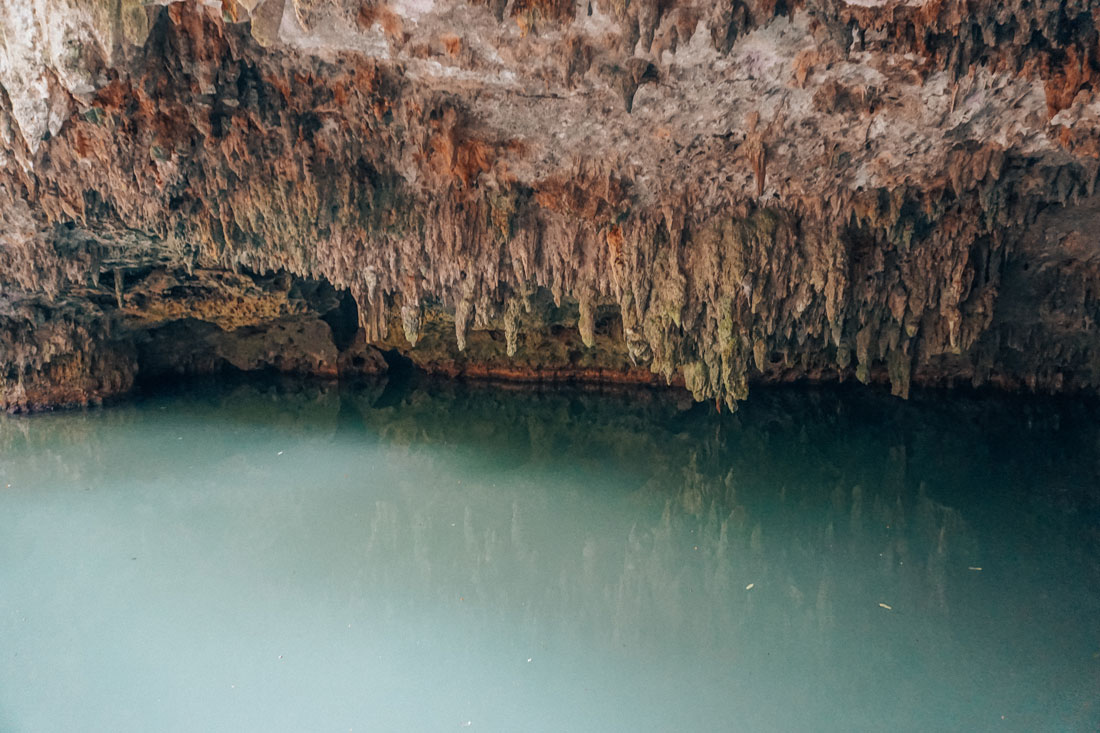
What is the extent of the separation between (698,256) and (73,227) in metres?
6.16

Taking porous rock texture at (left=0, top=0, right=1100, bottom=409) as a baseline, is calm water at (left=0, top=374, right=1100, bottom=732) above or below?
below

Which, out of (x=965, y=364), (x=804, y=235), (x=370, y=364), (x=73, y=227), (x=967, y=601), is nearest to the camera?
(x=967, y=601)

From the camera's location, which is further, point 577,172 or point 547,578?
point 577,172

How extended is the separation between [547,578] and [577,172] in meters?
3.34

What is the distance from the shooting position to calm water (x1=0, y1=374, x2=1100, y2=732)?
3.34m

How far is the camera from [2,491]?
6289 millimetres

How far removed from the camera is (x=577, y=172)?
19.1 feet

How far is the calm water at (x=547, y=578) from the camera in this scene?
11.0 ft

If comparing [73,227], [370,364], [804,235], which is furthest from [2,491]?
[804,235]

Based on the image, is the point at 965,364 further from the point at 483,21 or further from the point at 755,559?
the point at 483,21

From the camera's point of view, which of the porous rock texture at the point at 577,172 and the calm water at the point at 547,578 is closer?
the calm water at the point at 547,578

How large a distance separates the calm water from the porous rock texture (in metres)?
1.37

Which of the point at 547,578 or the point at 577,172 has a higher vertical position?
the point at 577,172

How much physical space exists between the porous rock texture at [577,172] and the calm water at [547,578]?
4.51 ft
